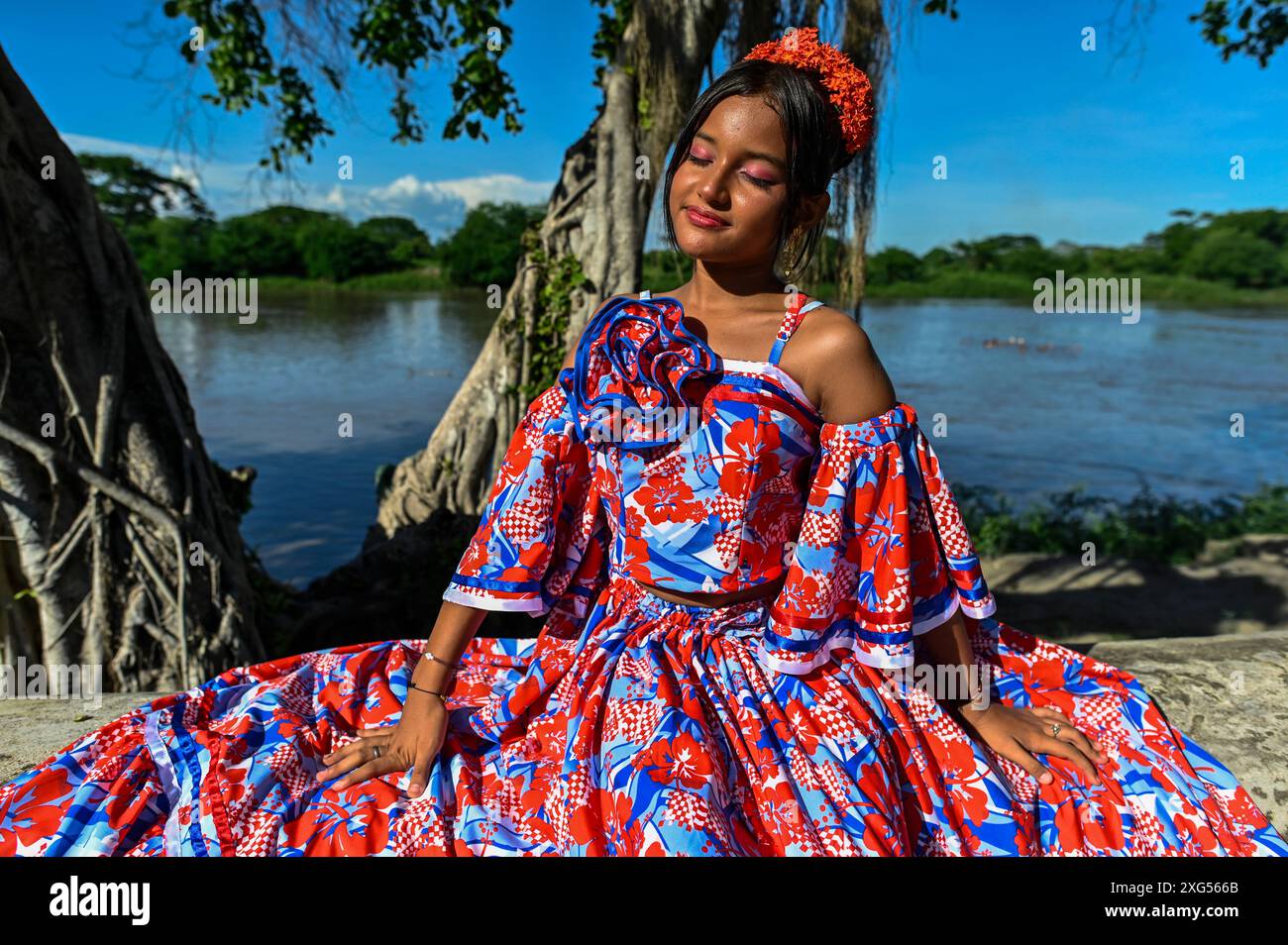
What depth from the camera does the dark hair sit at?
1560 millimetres

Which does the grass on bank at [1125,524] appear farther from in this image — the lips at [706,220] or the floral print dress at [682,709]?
the lips at [706,220]

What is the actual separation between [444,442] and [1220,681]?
155 inches

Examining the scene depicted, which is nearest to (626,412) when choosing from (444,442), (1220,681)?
(1220,681)

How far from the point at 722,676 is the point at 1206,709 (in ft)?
4.80

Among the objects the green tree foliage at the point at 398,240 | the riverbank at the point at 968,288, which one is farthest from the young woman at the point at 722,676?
the green tree foliage at the point at 398,240

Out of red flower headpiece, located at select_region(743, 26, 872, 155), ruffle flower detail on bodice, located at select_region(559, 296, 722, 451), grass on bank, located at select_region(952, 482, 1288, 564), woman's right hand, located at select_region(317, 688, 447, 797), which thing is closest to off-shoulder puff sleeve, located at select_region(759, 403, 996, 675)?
ruffle flower detail on bodice, located at select_region(559, 296, 722, 451)

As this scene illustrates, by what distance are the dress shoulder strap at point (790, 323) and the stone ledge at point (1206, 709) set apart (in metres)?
1.49

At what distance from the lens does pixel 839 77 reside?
1.58 meters

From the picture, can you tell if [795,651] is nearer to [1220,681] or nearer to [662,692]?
[662,692]

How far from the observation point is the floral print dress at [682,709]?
1.45 meters

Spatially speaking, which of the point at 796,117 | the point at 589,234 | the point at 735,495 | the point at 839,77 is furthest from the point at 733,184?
the point at 589,234

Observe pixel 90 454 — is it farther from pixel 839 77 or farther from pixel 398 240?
pixel 398 240

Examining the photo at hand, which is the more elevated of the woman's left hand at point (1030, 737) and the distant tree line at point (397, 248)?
the distant tree line at point (397, 248)

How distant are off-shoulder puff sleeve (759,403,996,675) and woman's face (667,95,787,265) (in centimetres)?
39
